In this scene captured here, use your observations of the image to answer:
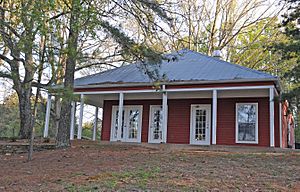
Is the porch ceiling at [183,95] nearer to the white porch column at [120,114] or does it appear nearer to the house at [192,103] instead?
the house at [192,103]

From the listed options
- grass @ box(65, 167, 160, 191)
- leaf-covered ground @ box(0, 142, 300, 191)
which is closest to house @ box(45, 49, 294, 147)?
leaf-covered ground @ box(0, 142, 300, 191)

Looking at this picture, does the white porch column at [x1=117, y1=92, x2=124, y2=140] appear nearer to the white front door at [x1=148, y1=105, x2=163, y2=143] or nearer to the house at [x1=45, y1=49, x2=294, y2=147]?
the house at [x1=45, y1=49, x2=294, y2=147]

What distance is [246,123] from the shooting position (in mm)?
15609

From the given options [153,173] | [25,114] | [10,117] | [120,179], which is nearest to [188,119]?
[25,114]

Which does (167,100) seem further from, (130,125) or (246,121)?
(246,121)

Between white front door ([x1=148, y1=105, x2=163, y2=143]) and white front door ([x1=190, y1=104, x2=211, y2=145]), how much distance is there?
1648 mm

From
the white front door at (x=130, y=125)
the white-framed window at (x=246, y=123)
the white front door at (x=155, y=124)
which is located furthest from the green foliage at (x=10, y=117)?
the white-framed window at (x=246, y=123)

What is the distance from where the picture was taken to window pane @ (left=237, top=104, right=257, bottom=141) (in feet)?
50.6

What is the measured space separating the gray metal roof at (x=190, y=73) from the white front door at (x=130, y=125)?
72.7 inches

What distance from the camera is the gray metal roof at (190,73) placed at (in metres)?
14.7

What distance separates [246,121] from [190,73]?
329 cm

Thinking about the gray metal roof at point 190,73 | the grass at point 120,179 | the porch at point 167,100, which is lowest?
the grass at point 120,179

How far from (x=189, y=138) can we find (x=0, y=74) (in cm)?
867

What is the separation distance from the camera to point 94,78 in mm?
17750
